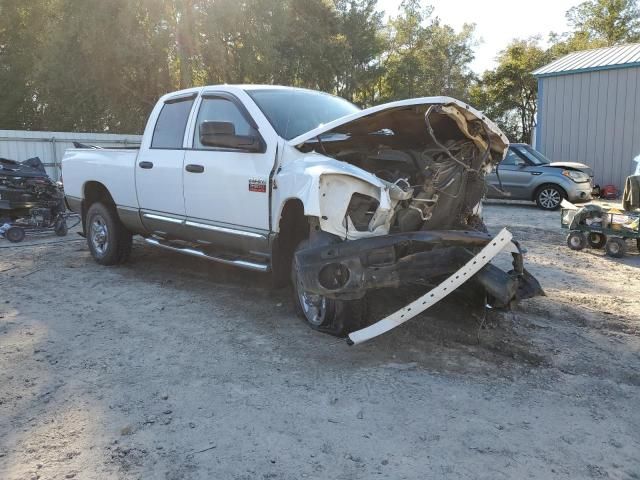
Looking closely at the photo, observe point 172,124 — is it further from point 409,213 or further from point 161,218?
point 409,213

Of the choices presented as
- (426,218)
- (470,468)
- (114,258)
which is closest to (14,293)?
(114,258)

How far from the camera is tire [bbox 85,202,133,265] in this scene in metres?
7.38

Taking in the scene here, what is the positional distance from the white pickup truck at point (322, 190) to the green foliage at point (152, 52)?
60.7 ft

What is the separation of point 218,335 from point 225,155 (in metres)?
1.74

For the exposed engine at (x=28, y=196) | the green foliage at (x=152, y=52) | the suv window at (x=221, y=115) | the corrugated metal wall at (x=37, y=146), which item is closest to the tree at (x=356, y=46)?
the green foliage at (x=152, y=52)

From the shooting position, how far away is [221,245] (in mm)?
5801

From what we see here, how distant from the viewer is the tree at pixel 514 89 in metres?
33.5

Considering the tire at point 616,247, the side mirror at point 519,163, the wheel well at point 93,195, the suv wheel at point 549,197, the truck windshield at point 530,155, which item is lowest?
the tire at point 616,247

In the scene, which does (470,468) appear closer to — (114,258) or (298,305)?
(298,305)

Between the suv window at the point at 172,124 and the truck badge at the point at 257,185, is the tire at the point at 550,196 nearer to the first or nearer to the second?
the suv window at the point at 172,124

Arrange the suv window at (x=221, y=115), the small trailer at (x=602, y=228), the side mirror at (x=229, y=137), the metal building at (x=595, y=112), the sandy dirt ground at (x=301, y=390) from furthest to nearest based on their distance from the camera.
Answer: the metal building at (x=595, y=112), the small trailer at (x=602, y=228), the suv window at (x=221, y=115), the side mirror at (x=229, y=137), the sandy dirt ground at (x=301, y=390)

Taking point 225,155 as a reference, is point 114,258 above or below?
below

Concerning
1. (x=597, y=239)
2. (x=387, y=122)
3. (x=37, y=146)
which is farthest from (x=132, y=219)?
(x=37, y=146)

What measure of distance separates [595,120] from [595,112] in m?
0.25
